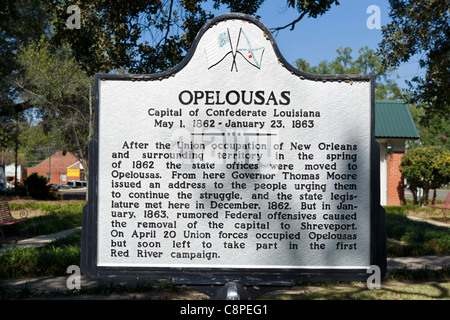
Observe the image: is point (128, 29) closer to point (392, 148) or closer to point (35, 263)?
point (35, 263)

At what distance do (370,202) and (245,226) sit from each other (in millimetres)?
1043

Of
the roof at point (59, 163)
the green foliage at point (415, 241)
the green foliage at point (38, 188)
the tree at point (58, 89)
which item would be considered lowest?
the green foliage at point (415, 241)

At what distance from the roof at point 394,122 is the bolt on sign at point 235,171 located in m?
18.4

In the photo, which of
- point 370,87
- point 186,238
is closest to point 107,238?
point 186,238

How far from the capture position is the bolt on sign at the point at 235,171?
3475mm

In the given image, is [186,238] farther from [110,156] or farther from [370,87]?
[370,87]

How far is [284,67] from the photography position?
11.7 ft

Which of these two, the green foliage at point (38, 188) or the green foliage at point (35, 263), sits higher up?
the green foliage at point (38, 188)

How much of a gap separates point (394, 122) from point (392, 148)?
1.41 metres

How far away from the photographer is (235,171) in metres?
3.50

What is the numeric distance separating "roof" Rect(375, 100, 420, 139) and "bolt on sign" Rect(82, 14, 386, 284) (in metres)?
18.4

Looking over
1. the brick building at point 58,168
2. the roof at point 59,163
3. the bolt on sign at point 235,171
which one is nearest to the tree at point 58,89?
the bolt on sign at point 235,171

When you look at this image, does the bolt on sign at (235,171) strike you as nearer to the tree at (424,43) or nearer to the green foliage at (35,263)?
the green foliage at (35,263)

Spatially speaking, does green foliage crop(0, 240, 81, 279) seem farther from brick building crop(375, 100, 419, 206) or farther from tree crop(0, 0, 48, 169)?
brick building crop(375, 100, 419, 206)
